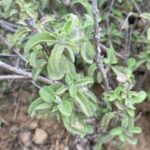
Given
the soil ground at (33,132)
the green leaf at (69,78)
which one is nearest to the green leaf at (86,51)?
the green leaf at (69,78)

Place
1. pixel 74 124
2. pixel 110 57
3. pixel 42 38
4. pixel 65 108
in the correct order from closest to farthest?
pixel 42 38
pixel 65 108
pixel 74 124
pixel 110 57

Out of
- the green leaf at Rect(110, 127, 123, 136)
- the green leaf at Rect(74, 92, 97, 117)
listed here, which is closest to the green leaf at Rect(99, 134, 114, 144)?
the green leaf at Rect(110, 127, 123, 136)

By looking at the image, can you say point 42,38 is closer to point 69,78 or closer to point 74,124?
point 69,78

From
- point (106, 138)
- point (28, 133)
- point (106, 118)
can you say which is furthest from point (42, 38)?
point (28, 133)

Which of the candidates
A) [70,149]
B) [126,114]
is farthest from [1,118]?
[126,114]

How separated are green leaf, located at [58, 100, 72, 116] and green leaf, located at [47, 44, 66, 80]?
10cm

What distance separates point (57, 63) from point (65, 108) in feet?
0.55

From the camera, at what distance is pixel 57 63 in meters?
1.14

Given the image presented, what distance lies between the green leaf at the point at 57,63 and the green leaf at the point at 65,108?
0.10m

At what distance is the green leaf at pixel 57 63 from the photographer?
111 cm

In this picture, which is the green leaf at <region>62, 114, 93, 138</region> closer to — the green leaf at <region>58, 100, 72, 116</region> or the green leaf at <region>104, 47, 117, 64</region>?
the green leaf at <region>58, 100, 72, 116</region>

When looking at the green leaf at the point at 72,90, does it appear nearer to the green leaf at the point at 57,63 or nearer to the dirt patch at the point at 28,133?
the green leaf at the point at 57,63

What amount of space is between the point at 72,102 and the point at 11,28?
24.2 inches

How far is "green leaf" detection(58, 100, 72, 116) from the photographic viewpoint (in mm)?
1223
